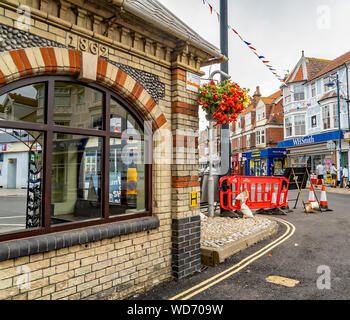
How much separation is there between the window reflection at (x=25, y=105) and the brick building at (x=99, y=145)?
13 mm

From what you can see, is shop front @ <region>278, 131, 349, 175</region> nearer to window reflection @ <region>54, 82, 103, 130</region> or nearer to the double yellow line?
the double yellow line

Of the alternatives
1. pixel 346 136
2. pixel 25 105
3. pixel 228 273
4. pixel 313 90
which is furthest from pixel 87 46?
pixel 313 90

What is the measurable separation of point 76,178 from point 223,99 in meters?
2.74

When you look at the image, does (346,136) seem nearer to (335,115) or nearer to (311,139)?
(335,115)

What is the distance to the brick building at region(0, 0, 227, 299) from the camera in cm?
Answer: 295

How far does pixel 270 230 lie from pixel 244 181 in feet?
7.31

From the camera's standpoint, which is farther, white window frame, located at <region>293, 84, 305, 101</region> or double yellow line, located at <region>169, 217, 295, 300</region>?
white window frame, located at <region>293, 84, 305, 101</region>

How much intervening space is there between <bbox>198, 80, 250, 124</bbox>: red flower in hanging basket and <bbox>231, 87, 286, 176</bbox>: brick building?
28.5 m

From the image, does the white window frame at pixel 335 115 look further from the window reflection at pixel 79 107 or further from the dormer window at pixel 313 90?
the window reflection at pixel 79 107

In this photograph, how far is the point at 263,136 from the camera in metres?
38.4

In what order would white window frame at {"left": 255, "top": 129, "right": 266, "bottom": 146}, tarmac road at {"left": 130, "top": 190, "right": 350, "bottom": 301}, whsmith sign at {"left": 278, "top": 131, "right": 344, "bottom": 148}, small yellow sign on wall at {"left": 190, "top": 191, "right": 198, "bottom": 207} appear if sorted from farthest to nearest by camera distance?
white window frame at {"left": 255, "top": 129, "right": 266, "bottom": 146} → whsmith sign at {"left": 278, "top": 131, "right": 344, "bottom": 148} → small yellow sign on wall at {"left": 190, "top": 191, "right": 198, "bottom": 207} → tarmac road at {"left": 130, "top": 190, "right": 350, "bottom": 301}

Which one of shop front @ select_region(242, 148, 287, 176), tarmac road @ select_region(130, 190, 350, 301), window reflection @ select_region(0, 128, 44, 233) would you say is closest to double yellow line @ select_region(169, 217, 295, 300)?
tarmac road @ select_region(130, 190, 350, 301)

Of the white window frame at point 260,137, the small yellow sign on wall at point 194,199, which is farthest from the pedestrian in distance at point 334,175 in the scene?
the small yellow sign on wall at point 194,199
